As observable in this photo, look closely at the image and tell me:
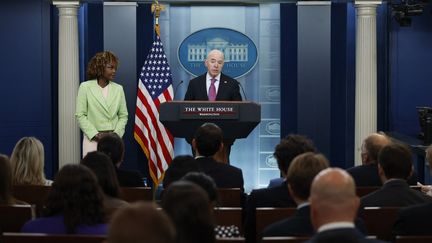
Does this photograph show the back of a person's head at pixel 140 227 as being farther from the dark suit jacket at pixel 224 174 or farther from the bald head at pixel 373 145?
the bald head at pixel 373 145

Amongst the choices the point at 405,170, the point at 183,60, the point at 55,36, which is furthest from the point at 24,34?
the point at 405,170

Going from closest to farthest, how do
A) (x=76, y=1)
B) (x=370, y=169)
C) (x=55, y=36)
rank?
1. (x=370, y=169)
2. (x=76, y=1)
3. (x=55, y=36)

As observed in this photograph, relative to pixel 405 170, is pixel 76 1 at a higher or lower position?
higher

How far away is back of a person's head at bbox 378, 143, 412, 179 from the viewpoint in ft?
16.9

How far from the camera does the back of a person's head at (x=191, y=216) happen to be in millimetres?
3043

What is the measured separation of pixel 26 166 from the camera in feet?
19.2

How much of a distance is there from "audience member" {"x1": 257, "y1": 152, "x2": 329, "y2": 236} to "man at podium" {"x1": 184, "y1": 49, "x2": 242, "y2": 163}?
4524 millimetres

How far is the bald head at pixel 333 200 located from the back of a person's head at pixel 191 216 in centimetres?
42

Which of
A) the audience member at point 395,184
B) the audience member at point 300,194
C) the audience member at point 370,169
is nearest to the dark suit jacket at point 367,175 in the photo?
the audience member at point 370,169

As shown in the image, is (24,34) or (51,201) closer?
(51,201)

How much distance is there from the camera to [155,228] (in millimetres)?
2309

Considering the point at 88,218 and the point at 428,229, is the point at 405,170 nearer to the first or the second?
the point at 428,229

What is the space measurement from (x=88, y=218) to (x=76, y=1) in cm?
693

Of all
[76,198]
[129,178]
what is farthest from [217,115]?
[76,198]
